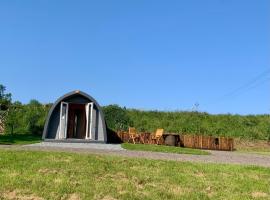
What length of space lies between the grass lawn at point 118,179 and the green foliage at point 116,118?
1837cm

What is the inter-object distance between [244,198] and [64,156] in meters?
5.28

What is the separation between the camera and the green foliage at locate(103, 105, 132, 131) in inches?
1221

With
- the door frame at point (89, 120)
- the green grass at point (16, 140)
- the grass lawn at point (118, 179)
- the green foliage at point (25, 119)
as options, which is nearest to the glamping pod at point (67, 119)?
the door frame at point (89, 120)

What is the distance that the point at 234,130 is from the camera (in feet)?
106

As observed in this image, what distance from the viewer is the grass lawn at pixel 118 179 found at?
928 centimetres

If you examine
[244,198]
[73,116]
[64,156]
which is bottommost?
[244,198]

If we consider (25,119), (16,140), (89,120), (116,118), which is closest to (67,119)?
(89,120)

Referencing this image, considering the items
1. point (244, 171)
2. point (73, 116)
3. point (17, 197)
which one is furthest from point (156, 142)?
point (17, 197)

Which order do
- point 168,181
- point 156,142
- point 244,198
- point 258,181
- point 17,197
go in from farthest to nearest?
point 156,142, point 258,181, point 168,181, point 244,198, point 17,197

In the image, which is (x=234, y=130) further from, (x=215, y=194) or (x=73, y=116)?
(x=215, y=194)

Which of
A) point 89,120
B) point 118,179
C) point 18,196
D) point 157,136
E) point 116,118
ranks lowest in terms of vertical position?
point 18,196

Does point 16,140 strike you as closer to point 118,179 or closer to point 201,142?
point 201,142

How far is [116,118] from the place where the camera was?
103ft

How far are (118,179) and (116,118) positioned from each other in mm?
21132
